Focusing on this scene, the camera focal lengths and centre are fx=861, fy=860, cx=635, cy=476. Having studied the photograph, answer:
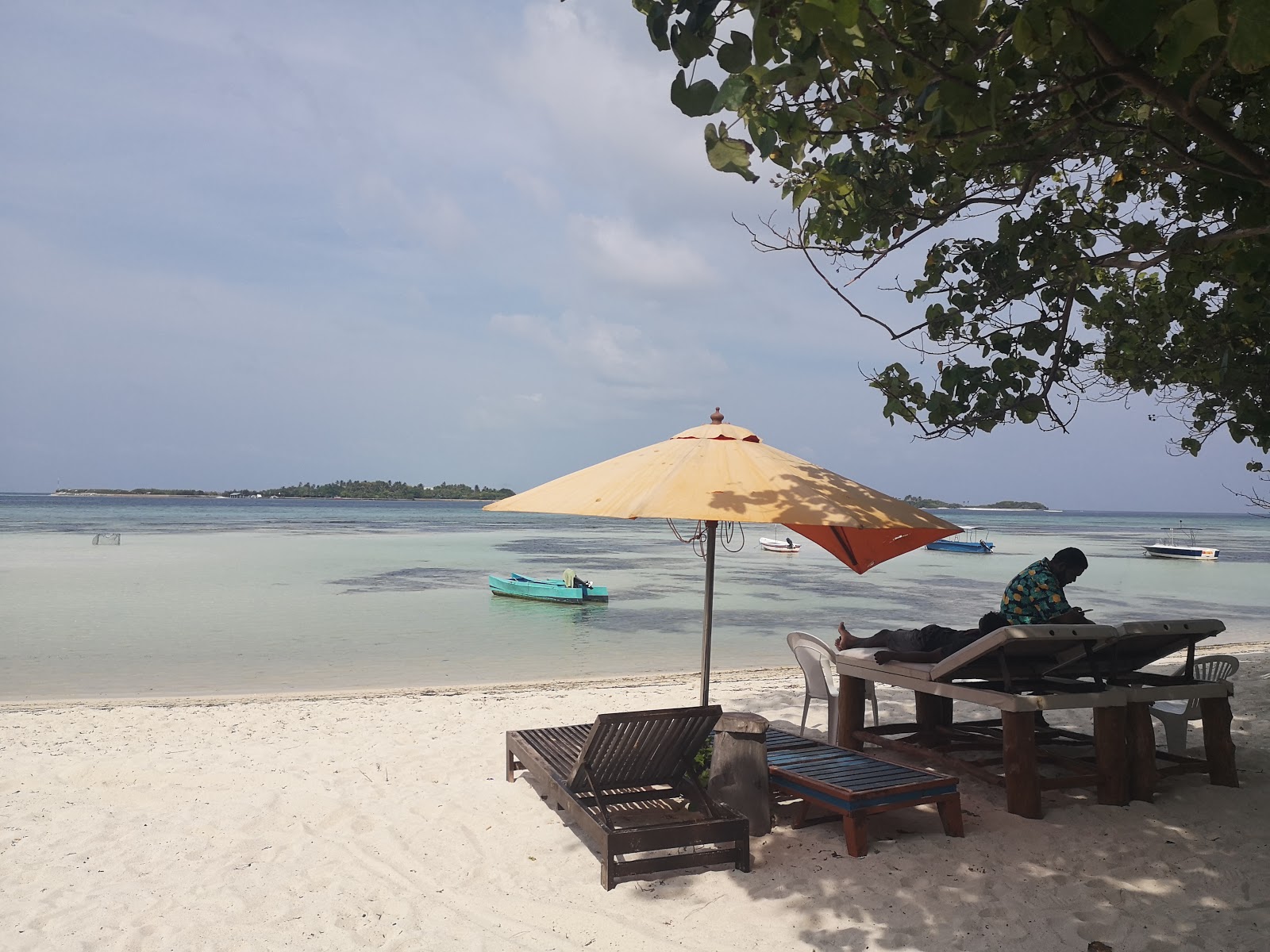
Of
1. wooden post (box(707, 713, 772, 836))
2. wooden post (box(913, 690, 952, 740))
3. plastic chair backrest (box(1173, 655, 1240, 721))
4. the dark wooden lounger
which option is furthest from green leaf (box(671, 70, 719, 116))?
plastic chair backrest (box(1173, 655, 1240, 721))

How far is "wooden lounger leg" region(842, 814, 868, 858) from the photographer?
4.41 m

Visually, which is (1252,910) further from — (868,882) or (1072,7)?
(1072,7)

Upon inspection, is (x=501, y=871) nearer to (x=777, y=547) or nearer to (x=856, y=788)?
(x=856, y=788)

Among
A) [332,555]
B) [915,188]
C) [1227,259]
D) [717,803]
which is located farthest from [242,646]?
[332,555]

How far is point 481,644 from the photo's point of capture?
15.0 meters

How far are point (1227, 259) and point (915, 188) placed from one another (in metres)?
1.95

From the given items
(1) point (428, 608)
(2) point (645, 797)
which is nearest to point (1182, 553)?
(1) point (428, 608)

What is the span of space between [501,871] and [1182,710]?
5.05m

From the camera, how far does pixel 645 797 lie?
16.3ft

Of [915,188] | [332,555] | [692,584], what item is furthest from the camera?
[332,555]

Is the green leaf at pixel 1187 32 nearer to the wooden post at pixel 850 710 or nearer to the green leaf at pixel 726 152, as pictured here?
the green leaf at pixel 726 152

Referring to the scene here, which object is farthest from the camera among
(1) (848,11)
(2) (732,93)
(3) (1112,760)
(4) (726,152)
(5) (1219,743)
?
(5) (1219,743)

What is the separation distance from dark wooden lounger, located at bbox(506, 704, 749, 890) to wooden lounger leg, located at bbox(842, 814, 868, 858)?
540mm

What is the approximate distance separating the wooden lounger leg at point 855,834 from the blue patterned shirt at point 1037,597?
2.04 metres
